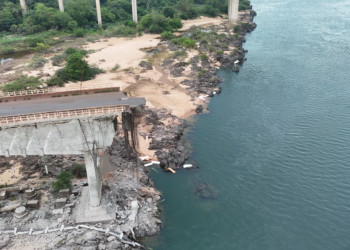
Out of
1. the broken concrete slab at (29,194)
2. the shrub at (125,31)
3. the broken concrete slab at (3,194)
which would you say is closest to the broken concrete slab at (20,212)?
the broken concrete slab at (29,194)

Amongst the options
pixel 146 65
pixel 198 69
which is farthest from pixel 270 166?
pixel 146 65

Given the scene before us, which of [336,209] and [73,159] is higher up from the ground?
[73,159]

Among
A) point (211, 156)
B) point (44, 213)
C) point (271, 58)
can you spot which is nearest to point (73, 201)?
point (44, 213)

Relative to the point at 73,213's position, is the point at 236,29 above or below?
above

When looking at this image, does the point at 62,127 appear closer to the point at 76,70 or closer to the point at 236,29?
the point at 76,70

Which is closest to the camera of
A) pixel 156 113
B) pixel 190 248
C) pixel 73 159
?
pixel 190 248

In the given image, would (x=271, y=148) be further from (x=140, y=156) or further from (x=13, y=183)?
(x=13, y=183)
